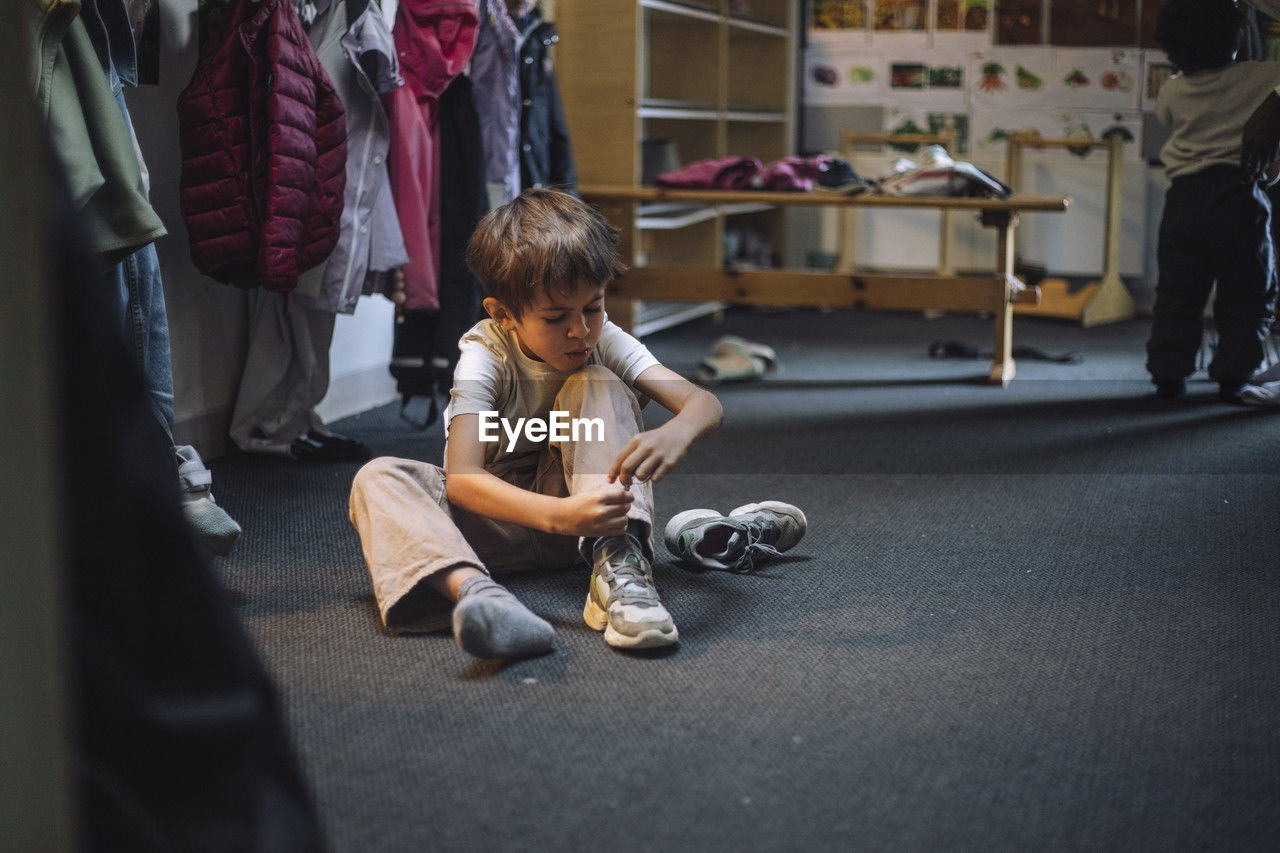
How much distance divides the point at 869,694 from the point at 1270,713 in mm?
435

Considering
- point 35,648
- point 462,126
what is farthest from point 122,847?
point 462,126

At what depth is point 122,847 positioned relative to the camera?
2.47ft

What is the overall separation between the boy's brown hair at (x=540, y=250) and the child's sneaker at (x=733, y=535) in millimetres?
425

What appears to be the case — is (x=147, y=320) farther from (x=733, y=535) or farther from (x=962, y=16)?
(x=962, y=16)

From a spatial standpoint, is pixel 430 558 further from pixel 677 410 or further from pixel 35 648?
pixel 35 648

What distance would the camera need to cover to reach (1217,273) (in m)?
3.38

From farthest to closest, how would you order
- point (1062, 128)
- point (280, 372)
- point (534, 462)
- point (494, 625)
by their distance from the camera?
point (1062, 128)
point (280, 372)
point (534, 462)
point (494, 625)

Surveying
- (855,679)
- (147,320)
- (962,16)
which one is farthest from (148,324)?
(962,16)

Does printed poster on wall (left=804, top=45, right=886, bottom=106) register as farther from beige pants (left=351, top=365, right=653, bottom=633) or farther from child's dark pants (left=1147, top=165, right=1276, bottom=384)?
beige pants (left=351, top=365, right=653, bottom=633)

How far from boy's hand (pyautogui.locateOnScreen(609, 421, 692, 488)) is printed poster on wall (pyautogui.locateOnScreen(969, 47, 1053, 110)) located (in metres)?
4.54

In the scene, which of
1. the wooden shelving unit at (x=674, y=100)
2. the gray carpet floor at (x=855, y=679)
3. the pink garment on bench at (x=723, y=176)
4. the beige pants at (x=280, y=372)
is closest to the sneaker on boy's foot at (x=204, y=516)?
the gray carpet floor at (x=855, y=679)

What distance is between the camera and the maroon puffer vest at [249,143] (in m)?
2.32

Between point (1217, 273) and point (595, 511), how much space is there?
2504 mm

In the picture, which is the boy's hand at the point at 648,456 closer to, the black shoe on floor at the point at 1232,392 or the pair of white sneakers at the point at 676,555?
the pair of white sneakers at the point at 676,555
